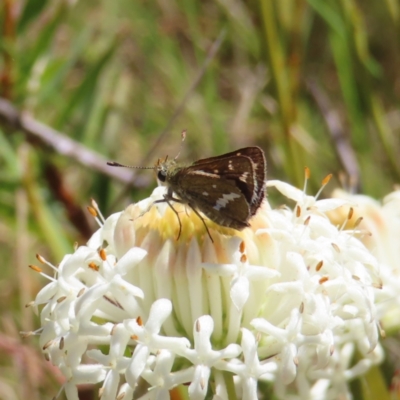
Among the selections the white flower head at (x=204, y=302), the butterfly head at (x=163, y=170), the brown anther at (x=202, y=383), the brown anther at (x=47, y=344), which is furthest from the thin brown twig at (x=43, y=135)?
the brown anther at (x=202, y=383)

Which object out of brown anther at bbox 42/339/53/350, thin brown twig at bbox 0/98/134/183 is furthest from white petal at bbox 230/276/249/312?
thin brown twig at bbox 0/98/134/183

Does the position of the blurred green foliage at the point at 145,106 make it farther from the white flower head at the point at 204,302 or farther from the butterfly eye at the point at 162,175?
the white flower head at the point at 204,302

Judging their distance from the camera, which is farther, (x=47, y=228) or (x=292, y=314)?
(x=47, y=228)

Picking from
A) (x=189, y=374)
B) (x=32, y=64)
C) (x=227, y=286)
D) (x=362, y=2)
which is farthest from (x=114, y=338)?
(x=362, y=2)

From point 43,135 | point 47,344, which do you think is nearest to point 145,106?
point 43,135

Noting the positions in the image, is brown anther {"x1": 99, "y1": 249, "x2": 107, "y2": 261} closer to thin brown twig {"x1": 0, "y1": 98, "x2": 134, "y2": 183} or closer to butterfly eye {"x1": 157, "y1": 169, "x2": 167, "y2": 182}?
butterfly eye {"x1": 157, "y1": 169, "x2": 167, "y2": 182}

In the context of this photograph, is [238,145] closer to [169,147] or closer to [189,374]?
[169,147]

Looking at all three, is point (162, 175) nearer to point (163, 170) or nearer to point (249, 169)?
point (163, 170)

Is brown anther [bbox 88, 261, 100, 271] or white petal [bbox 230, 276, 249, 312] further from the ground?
white petal [bbox 230, 276, 249, 312]
